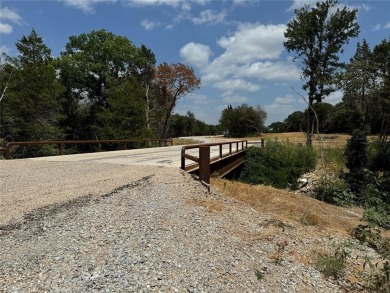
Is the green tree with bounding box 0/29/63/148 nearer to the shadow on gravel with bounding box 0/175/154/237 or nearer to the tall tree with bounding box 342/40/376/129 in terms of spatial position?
the shadow on gravel with bounding box 0/175/154/237

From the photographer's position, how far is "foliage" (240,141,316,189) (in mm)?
21703

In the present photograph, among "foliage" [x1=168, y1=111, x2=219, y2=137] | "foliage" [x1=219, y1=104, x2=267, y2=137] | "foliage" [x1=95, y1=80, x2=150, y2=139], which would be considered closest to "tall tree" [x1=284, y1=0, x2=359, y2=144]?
"foliage" [x1=95, y1=80, x2=150, y2=139]

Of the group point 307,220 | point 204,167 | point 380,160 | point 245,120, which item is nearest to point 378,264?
point 307,220

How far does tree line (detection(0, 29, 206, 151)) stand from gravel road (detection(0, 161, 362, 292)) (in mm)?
23433

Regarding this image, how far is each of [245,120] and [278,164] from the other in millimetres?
54299

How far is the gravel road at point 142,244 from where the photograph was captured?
3920mm

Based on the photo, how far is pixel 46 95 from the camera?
28359 millimetres

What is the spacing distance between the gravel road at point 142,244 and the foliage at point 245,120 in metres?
71.1

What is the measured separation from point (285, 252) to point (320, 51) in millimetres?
33803

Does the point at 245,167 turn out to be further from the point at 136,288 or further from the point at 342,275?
the point at 136,288

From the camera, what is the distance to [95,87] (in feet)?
147

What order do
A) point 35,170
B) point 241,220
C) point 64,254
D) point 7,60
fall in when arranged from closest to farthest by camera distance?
1. point 64,254
2. point 241,220
3. point 35,170
4. point 7,60

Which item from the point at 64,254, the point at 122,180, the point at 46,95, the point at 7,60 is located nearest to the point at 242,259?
the point at 64,254

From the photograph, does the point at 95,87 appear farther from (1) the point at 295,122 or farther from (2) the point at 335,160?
(1) the point at 295,122
